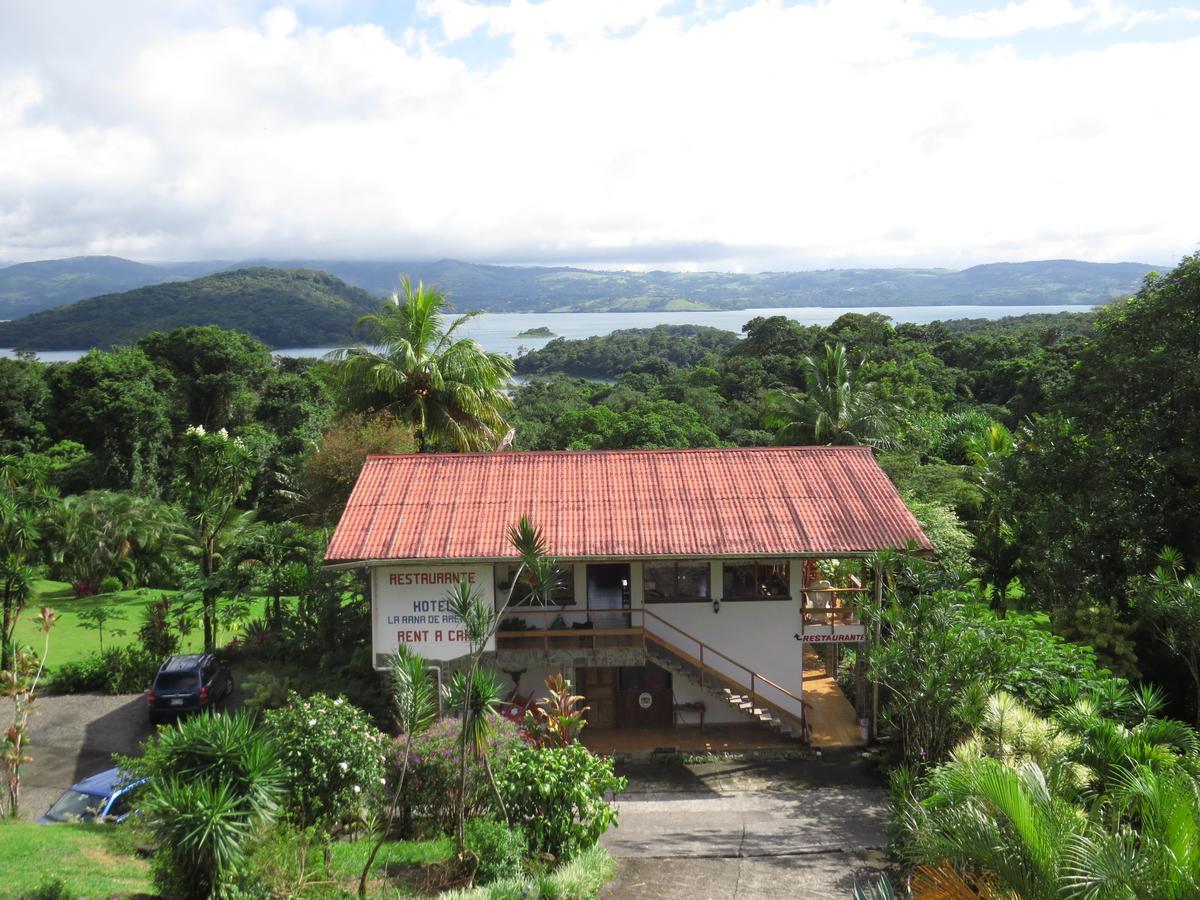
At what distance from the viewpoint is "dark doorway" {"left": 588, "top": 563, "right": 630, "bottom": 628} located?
1659 cm

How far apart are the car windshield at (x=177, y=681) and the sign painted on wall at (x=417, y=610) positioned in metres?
4.03

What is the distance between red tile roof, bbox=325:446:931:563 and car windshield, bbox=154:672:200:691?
174 inches

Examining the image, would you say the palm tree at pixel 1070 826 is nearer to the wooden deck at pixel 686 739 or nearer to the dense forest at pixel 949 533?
the dense forest at pixel 949 533

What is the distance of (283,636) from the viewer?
20.3 metres

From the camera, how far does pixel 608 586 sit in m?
16.7

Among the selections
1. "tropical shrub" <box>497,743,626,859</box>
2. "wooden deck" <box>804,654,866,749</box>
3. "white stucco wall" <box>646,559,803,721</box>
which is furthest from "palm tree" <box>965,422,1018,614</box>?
"tropical shrub" <box>497,743,626,859</box>

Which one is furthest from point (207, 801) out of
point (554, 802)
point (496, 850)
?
point (554, 802)

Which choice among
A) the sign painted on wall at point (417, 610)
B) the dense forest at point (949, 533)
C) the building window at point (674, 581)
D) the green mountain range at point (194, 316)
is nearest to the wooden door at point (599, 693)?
the building window at point (674, 581)

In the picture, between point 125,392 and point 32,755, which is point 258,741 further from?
point 125,392

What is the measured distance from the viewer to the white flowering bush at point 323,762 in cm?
1045

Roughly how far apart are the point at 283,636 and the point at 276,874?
38.8 ft

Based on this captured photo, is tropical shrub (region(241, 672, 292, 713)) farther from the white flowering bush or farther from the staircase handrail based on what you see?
the staircase handrail

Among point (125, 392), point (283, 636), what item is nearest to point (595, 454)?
point (283, 636)

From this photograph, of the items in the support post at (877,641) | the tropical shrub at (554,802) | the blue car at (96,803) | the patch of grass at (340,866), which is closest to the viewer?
the patch of grass at (340,866)
